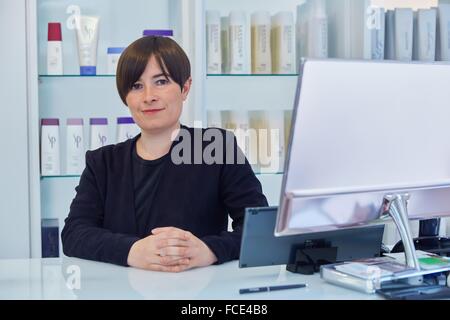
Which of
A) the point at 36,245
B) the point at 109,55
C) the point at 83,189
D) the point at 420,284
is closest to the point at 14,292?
the point at 83,189

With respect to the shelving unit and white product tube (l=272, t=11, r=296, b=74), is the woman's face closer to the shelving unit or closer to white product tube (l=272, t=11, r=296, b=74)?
the shelving unit

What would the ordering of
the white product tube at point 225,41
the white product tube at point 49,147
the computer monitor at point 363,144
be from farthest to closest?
1. the white product tube at point 225,41
2. the white product tube at point 49,147
3. the computer monitor at point 363,144

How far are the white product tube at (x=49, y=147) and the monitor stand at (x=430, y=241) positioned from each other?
1320 millimetres

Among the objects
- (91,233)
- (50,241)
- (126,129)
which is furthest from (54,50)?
(91,233)

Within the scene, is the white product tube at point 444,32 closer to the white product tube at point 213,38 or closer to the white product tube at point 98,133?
the white product tube at point 213,38

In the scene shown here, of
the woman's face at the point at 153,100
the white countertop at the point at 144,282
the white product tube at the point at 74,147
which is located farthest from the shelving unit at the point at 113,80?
the white countertop at the point at 144,282

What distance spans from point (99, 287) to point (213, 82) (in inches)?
56.1

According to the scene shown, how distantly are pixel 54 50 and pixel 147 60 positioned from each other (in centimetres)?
81

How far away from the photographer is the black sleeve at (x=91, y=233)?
1.56 m

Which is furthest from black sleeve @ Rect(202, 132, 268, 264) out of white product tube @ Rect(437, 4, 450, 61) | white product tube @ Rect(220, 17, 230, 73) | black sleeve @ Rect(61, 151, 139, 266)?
white product tube @ Rect(437, 4, 450, 61)

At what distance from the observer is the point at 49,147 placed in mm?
2434

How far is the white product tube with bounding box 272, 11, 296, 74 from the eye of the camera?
2549 mm

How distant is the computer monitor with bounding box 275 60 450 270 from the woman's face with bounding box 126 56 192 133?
0.67 meters

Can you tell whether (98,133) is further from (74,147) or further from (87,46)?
(87,46)
